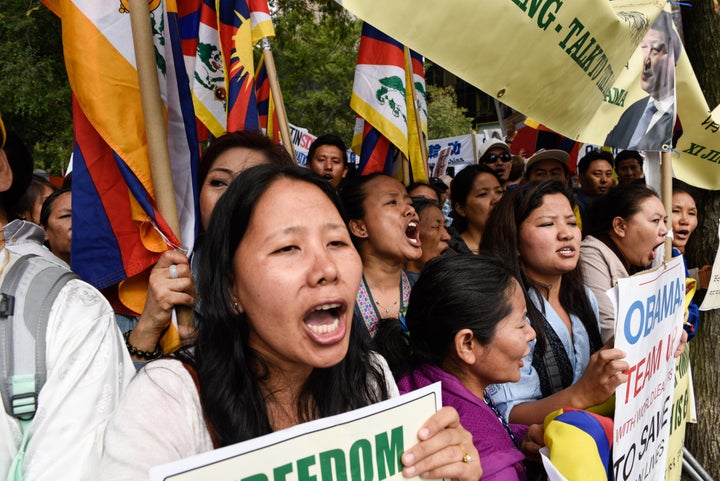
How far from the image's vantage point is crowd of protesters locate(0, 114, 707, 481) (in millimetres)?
1190

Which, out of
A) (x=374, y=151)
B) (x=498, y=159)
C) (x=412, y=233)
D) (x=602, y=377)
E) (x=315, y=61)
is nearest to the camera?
(x=602, y=377)

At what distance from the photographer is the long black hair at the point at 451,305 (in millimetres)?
1965

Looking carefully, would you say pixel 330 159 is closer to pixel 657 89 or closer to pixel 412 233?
pixel 412 233

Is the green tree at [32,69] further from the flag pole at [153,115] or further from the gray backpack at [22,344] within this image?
the gray backpack at [22,344]

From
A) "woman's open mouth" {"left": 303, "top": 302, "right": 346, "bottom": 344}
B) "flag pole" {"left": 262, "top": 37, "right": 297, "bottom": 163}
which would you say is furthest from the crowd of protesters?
"flag pole" {"left": 262, "top": 37, "right": 297, "bottom": 163}

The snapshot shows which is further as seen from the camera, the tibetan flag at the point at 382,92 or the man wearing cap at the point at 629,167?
the man wearing cap at the point at 629,167

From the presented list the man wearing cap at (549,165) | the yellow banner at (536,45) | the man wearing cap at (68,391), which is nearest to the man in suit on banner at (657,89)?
the yellow banner at (536,45)

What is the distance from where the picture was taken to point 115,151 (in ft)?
6.63

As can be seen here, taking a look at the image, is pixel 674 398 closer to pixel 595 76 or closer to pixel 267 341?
pixel 595 76

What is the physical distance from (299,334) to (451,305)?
0.82 meters

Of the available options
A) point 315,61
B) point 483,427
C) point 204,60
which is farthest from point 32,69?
point 483,427

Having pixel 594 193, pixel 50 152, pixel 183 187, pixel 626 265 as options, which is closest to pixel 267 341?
pixel 183 187

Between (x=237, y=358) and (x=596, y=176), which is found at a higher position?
(x=596, y=176)

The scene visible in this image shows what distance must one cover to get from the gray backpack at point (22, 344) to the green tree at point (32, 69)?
354 inches
